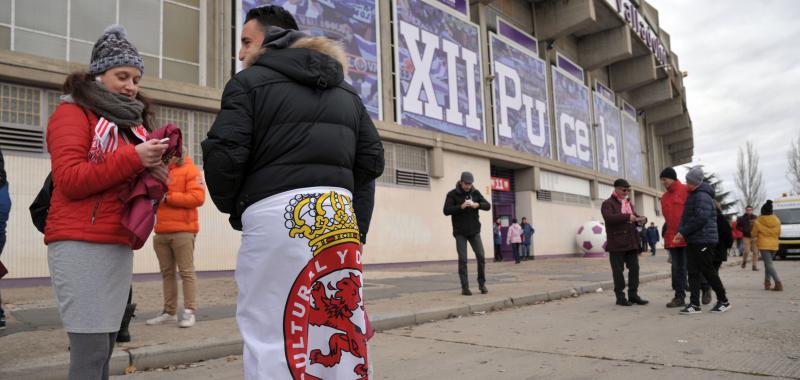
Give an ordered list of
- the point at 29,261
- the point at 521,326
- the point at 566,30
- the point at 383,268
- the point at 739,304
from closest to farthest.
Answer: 1. the point at 521,326
2. the point at 739,304
3. the point at 29,261
4. the point at 383,268
5. the point at 566,30

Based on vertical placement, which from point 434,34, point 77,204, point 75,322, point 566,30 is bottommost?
point 75,322

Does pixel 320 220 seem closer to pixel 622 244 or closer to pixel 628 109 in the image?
pixel 622 244

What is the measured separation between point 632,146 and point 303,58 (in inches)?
1534

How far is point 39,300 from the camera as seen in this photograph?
25.7ft

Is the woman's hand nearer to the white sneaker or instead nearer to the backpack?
the backpack

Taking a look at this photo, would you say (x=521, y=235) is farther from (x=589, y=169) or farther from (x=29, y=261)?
(x=29, y=261)

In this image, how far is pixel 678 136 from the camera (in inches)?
1981

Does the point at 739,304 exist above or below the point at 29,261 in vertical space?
below

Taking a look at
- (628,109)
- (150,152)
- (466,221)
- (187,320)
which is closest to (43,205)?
(150,152)

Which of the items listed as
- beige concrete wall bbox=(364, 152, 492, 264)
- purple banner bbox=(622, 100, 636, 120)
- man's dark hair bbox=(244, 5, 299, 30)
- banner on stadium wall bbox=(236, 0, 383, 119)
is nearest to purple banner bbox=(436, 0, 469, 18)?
banner on stadium wall bbox=(236, 0, 383, 119)

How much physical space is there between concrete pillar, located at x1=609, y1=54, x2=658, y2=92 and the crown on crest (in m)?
Answer: 36.1

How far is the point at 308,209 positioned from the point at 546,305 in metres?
6.48

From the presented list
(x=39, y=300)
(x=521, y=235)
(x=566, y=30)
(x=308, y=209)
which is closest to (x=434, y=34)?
(x=521, y=235)

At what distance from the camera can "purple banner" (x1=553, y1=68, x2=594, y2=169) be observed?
26641 mm
